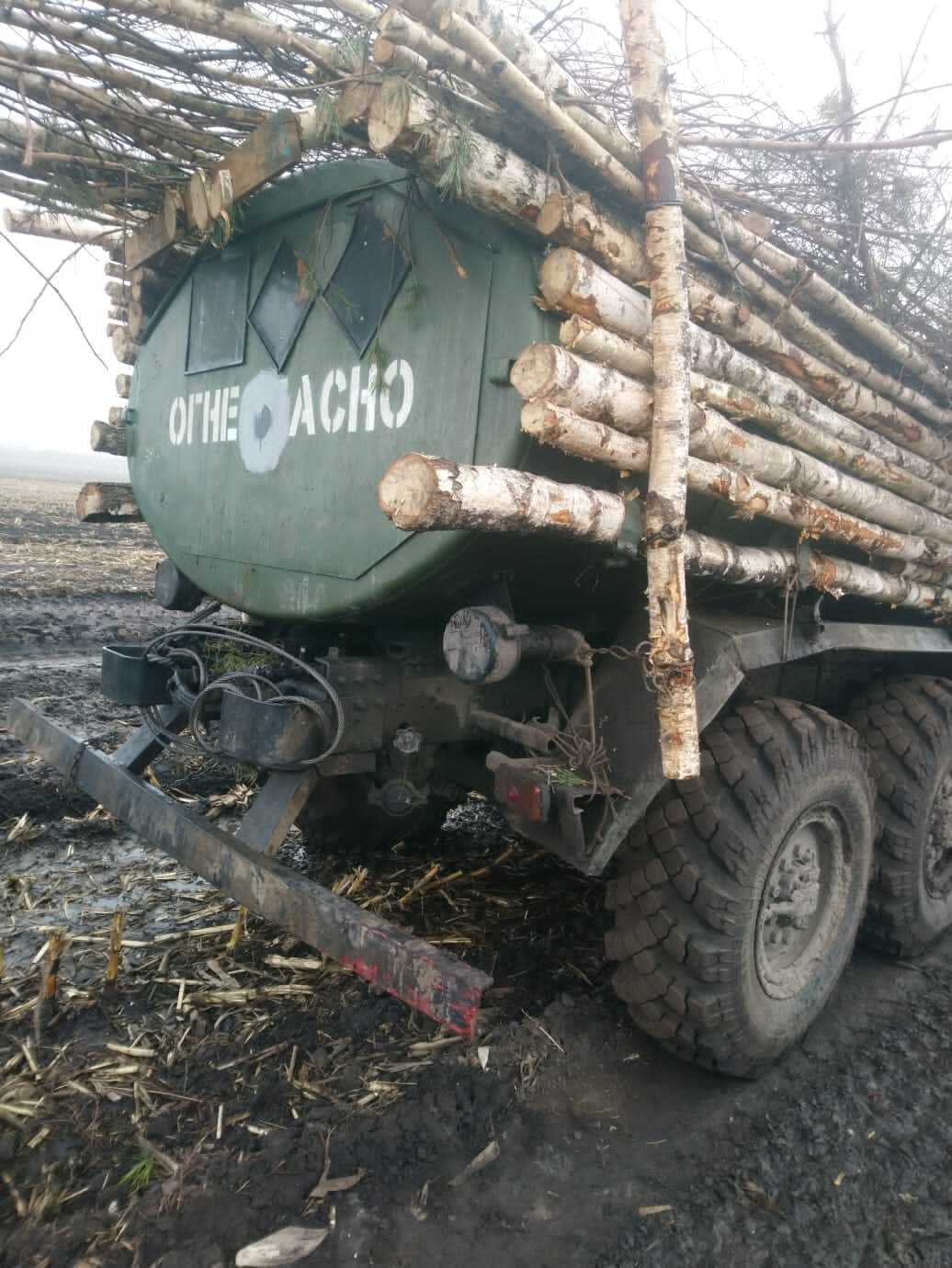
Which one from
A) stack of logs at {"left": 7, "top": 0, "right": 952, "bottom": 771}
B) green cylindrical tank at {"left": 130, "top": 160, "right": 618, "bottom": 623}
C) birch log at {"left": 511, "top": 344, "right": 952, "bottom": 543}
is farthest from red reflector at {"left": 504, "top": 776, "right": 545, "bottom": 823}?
birch log at {"left": 511, "top": 344, "right": 952, "bottom": 543}

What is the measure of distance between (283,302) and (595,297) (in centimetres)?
129

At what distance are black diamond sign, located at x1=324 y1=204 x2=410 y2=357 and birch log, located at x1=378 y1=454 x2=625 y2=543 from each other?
0.82m

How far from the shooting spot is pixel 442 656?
10.2 ft

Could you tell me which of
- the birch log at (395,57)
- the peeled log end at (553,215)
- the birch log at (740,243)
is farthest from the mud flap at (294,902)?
the birch log at (740,243)

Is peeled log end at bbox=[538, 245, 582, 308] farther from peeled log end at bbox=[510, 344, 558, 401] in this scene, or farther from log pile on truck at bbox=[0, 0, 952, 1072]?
peeled log end at bbox=[510, 344, 558, 401]

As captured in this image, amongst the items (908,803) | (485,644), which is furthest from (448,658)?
(908,803)

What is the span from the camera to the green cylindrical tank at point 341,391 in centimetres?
247

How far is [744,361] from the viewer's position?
9.29 ft

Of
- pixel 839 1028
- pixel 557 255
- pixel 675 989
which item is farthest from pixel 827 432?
pixel 839 1028

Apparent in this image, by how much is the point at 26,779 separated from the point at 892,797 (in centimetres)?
443

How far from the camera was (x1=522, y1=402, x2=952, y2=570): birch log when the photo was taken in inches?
87.8

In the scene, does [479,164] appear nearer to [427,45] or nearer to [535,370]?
[427,45]

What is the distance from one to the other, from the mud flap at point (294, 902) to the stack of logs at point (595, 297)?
1.07m

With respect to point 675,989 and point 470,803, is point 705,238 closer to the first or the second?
point 675,989
